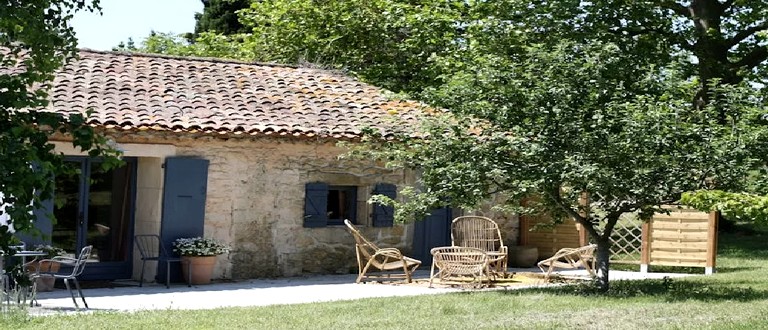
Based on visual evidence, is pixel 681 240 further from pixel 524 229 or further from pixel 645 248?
pixel 524 229

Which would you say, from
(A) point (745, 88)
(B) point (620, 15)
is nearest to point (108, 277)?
(A) point (745, 88)

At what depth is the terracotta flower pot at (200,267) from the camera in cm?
1384

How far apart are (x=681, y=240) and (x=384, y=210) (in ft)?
15.5

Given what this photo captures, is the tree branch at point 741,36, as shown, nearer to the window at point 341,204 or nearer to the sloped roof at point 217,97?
the sloped roof at point 217,97

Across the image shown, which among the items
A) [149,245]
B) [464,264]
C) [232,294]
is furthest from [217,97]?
[464,264]

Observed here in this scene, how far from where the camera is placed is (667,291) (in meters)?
12.9

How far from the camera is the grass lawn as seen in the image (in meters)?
9.51

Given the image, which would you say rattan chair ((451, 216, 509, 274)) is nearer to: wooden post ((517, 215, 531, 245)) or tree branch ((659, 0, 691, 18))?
wooden post ((517, 215, 531, 245))

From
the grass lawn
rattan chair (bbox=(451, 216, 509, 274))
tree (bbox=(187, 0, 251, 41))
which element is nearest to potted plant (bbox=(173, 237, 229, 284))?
the grass lawn

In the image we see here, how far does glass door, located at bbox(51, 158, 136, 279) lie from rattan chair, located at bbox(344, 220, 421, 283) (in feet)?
9.68

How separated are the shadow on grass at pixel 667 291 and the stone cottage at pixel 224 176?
11.5 feet

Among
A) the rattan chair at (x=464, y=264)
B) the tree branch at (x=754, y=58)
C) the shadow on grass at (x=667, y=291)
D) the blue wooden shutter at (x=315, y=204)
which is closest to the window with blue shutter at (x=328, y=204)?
the blue wooden shutter at (x=315, y=204)

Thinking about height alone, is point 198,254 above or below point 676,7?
below

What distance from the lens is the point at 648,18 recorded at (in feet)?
73.6
